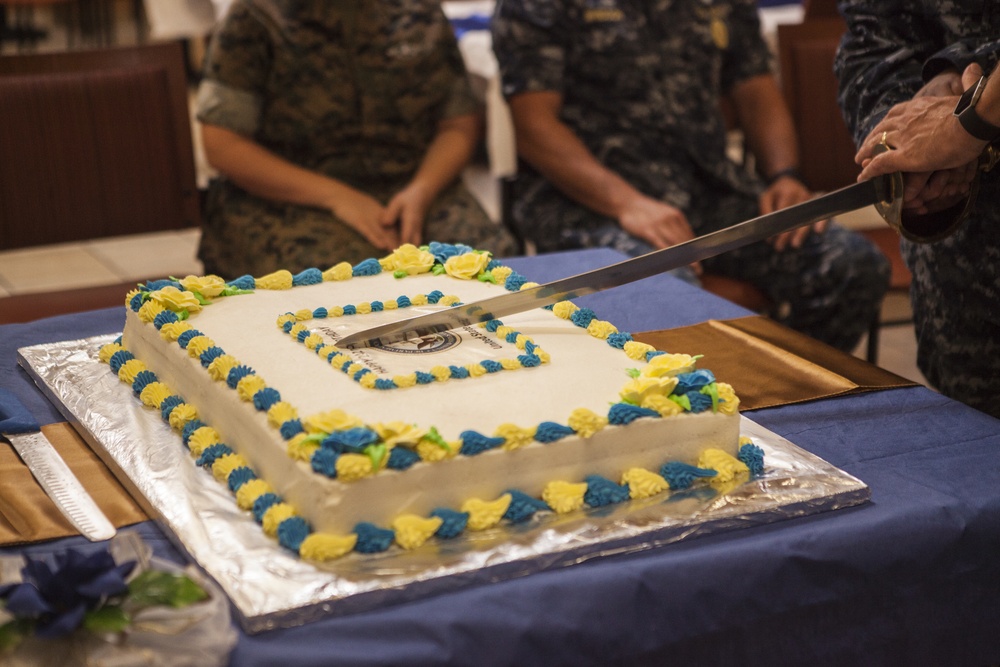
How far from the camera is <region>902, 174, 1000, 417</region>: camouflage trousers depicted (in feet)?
4.36

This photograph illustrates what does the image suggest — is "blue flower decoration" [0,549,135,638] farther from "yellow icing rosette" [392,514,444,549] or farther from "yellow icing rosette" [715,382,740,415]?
"yellow icing rosette" [715,382,740,415]

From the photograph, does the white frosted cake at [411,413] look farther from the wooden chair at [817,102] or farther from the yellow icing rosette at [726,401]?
the wooden chair at [817,102]

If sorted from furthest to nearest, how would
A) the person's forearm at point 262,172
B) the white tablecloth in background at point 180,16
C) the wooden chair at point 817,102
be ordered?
the white tablecloth in background at point 180,16 → the wooden chair at point 817,102 → the person's forearm at point 262,172

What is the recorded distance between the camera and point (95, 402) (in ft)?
3.64

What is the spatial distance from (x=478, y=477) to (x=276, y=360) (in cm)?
26

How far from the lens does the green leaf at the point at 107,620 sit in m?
0.72

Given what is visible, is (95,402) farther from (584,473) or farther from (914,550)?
(914,550)

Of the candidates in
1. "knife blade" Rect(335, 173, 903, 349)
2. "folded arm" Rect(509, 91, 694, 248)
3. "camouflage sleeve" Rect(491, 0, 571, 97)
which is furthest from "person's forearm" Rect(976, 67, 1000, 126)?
"camouflage sleeve" Rect(491, 0, 571, 97)

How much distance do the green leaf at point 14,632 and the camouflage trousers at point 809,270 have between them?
1.62 meters

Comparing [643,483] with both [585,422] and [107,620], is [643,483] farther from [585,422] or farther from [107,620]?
[107,620]

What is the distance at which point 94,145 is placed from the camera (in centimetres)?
215

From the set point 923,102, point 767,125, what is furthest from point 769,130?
point 923,102

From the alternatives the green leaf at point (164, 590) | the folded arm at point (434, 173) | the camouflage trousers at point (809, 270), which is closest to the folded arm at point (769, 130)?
the camouflage trousers at point (809, 270)

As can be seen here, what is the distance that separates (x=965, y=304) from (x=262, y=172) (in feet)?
4.44
